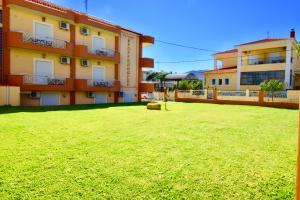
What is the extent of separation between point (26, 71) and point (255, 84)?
27.8m

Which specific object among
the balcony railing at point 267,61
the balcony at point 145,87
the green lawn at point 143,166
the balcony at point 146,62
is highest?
the balcony railing at point 267,61

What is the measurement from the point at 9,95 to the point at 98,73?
955 cm

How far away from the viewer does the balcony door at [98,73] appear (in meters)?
23.7

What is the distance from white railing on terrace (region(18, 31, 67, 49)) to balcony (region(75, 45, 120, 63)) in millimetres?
1399

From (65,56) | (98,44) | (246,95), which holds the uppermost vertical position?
(98,44)

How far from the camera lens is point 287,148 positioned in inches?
231

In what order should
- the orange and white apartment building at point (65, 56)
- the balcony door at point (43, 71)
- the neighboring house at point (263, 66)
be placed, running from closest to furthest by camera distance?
the orange and white apartment building at point (65, 56)
the balcony door at point (43, 71)
the neighboring house at point (263, 66)

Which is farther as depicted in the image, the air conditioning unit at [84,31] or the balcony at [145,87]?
the balcony at [145,87]

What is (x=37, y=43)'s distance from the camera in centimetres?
1856

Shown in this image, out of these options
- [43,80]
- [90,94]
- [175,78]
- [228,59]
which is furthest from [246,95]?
[175,78]

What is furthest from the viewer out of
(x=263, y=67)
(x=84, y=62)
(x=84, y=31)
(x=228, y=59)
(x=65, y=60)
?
(x=228, y=59)

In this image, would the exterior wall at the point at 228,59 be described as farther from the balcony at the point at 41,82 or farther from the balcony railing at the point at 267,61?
the balcony at the point at 41,82

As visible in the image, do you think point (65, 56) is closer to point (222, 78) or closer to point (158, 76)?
point (222, 78)

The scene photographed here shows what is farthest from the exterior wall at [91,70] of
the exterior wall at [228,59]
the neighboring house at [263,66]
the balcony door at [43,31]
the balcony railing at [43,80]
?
the exterior wall at [228,59]
